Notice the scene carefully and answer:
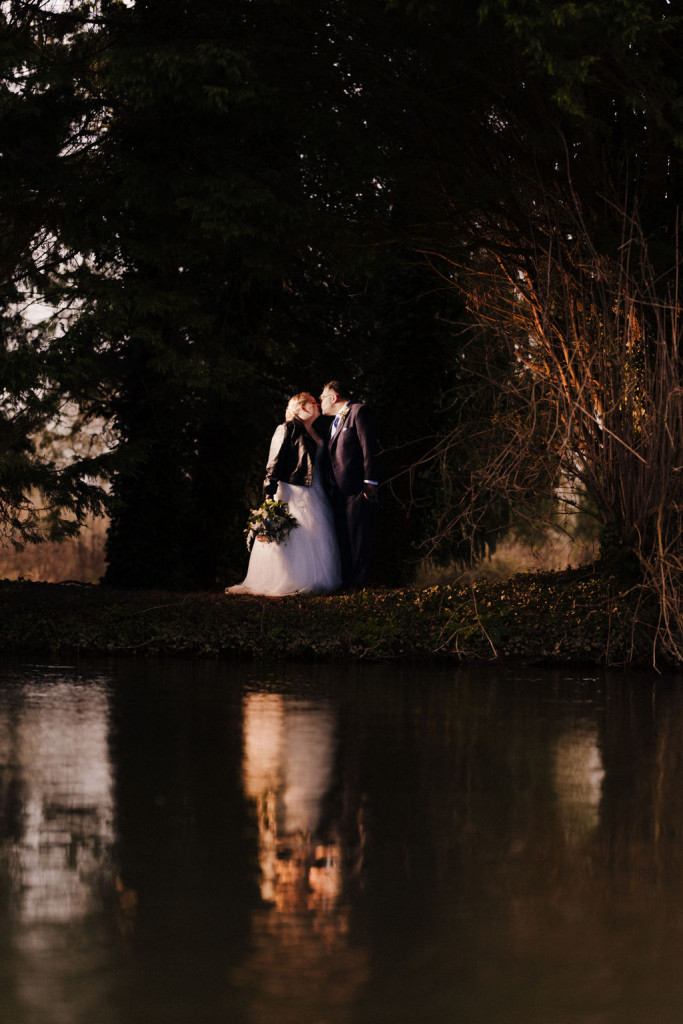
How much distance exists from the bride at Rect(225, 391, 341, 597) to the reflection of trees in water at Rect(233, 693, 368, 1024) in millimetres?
7360

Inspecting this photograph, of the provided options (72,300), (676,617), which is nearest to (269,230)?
(72,300)

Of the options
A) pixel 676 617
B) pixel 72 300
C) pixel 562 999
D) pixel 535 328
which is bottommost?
pixel 562 999

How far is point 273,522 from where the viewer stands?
17312 mm

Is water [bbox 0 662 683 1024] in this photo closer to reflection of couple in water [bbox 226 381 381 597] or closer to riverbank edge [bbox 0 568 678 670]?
riverbank edge [bbox 0 568 678 670]

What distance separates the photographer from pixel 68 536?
54.4 feet

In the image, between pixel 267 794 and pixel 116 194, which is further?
pixel 116 194

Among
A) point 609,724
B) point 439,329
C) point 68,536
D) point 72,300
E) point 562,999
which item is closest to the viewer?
point 562,999

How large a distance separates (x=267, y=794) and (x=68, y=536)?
935cm

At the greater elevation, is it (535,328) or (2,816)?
(535,328)

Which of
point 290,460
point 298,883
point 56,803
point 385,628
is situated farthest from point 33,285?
point 298,883

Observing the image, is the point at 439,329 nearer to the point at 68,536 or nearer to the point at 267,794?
the point at 68,536

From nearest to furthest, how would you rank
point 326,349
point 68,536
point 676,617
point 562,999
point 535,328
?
1. point 562,999
2. point 676,617
3. point 535,328
4. point 68,536
5. point 326,349

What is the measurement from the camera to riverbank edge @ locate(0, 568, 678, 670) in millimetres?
14320

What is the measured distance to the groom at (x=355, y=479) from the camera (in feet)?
58.2
